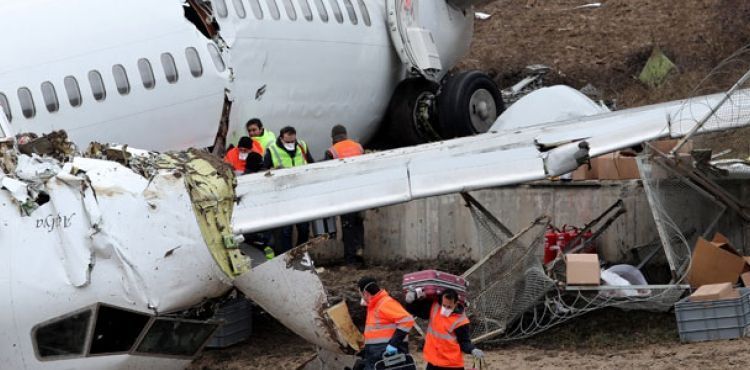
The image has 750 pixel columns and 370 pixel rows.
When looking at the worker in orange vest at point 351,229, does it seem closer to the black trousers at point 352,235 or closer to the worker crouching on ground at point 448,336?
the black trousers at point 352,235

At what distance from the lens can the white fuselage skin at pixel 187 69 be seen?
19875 millimetres

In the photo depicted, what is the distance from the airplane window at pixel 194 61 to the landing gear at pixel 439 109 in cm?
576

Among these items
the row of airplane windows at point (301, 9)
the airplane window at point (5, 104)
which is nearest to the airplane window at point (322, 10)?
the row of airplane windows at point (301, 9)

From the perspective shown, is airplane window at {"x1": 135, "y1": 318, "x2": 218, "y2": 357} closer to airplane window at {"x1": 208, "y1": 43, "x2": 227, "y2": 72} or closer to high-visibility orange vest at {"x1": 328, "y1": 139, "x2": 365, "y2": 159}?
high-visibility orange vest at {"x1": 328, "y1": 139, "x2": 365, "y2": 159}

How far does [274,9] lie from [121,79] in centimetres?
375

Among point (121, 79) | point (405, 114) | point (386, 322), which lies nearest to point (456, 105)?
point (405, 114)

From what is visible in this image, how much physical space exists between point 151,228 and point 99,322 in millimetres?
846

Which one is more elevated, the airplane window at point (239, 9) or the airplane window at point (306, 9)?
the airplane window at point (239, 9)

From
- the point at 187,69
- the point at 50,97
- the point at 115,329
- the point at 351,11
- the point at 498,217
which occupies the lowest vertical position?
the point at 498,217

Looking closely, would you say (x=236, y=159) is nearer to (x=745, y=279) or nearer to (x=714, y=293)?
(x=745, y=279)

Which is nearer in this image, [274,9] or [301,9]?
[274,9]

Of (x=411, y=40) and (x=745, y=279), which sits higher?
(x=411, y=40)

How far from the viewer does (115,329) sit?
40.6ft

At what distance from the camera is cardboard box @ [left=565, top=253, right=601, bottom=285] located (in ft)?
53.7
